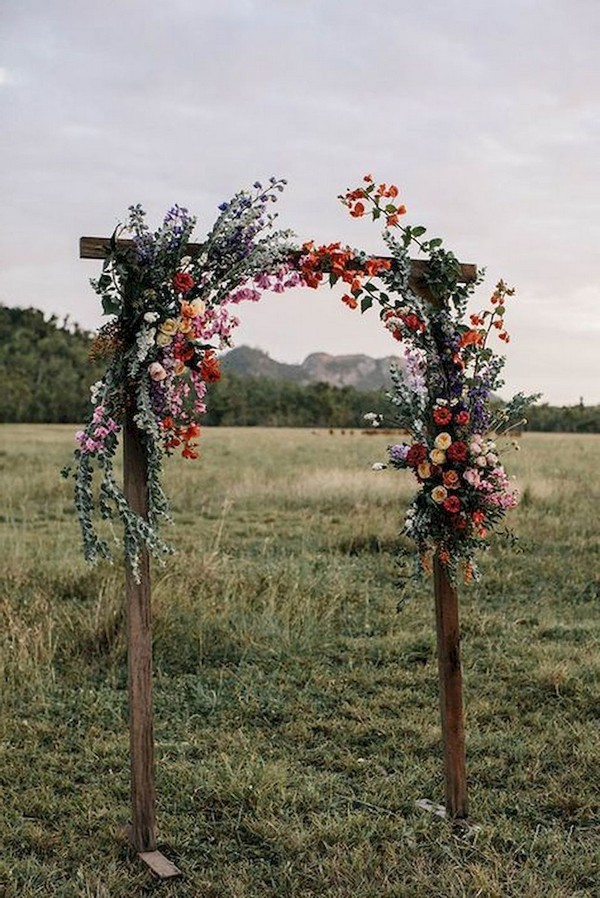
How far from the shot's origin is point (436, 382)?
5.20m

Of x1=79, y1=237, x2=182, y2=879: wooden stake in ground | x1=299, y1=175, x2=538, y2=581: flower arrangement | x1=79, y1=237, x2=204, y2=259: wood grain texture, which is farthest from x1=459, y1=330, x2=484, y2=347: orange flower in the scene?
x1=79, y1=237, x2=204, y2=259: wood grain texture

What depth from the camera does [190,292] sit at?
4.80m

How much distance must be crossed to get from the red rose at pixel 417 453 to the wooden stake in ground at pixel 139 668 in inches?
50.6

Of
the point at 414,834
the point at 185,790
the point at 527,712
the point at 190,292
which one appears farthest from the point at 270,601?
the point at 190,292

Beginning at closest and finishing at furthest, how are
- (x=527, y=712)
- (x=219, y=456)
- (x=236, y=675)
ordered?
(x=527, y=712)
(x=236, y=675)
(x=219, y=456)

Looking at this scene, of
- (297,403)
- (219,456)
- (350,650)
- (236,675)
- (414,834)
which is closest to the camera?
(414,834)

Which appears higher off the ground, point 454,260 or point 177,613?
point 454,260

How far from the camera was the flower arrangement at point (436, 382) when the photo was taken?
16.7ft

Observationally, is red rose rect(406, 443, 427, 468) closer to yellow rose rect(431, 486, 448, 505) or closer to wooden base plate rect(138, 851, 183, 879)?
yellow rose rect(431, 486, 448, 505)

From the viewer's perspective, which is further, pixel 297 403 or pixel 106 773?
pixel 297 403

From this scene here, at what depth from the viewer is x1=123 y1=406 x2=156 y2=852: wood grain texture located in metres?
4.79

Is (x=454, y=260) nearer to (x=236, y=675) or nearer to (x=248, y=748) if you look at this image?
(x=248, y=748)

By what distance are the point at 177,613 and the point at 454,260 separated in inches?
161

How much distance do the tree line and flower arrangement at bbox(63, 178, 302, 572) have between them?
199 feet
